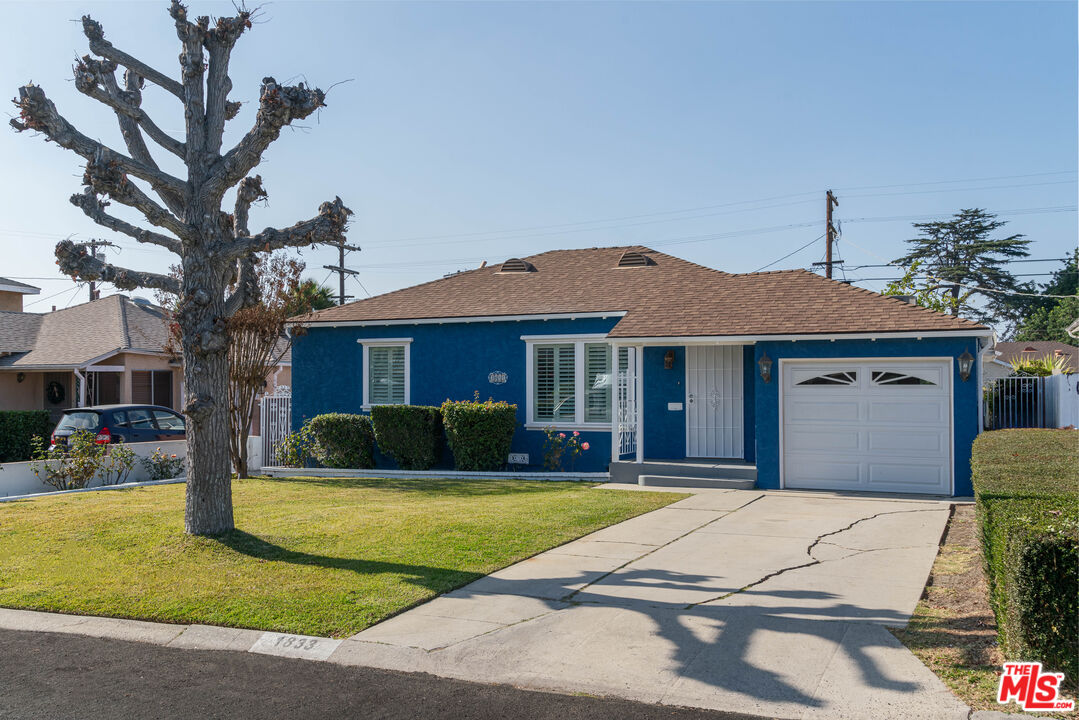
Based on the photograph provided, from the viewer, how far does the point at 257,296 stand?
1034 centimetres

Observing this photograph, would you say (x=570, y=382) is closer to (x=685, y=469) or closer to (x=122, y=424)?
(x=685, y=469)

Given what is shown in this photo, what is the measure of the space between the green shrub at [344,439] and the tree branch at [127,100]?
8.96 meters

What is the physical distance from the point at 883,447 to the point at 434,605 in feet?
30.6

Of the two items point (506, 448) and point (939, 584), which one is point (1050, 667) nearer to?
point (939, 584)

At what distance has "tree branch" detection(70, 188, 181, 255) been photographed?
9.31m

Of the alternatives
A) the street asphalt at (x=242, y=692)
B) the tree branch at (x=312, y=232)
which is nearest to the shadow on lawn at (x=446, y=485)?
the tree branch at (x=312, y=232)

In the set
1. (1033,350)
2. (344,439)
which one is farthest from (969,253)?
(344,439)

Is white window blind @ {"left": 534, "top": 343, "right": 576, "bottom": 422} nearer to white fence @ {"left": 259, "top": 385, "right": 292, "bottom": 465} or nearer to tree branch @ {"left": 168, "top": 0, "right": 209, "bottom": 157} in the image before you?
white fence @ {"left": 259, "top": 385, "right": 292, "bottom": 465}

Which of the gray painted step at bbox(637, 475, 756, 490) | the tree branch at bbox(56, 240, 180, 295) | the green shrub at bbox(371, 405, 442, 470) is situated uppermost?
the tree branch at bbox(56, 240, 180, 295)

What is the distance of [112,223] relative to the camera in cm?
948

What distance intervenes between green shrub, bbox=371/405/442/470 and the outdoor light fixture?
9.66 metres

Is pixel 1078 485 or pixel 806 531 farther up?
pixel 1078 485

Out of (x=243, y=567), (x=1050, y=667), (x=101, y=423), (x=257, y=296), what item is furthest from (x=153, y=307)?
(x=1050, y=667)

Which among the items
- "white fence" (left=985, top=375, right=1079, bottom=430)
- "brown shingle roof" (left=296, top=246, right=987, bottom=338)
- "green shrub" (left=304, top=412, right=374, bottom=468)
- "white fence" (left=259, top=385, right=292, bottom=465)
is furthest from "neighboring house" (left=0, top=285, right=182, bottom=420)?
"white fence" (left=985, top=375, right=1079, bottom=430)
